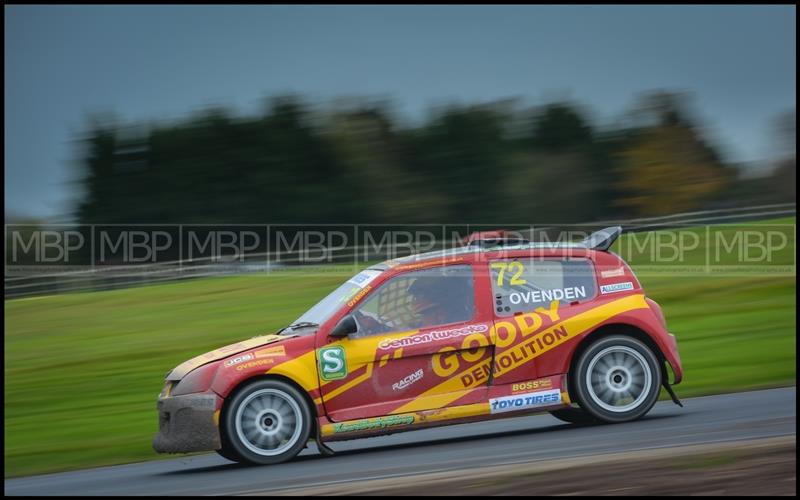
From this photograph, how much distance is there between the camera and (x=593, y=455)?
7.50m

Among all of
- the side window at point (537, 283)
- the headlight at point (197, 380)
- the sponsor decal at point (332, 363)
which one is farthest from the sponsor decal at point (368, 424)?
the side window at point (537, 283)

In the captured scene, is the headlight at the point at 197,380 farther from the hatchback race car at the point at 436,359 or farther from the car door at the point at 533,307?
the car door at the point at 533,307

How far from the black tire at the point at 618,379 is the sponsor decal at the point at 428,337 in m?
0.99

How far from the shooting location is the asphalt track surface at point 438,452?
25.0ft

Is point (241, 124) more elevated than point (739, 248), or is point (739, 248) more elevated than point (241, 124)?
point (241, 124)

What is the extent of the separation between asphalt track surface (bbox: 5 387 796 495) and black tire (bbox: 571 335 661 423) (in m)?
0.15

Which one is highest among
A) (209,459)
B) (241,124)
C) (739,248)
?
(241,124)

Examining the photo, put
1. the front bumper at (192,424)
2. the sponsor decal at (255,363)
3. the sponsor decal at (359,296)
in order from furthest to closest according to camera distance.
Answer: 1. the sponsor decal at (359,296)
2. the sponsor decal at (255,363)
3. the front bumper at (192,424)

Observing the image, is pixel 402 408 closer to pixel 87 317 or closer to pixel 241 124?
pixel 87 317

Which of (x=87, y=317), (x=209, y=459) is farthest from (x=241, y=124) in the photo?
(x=209, y=459)

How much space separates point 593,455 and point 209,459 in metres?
3.75

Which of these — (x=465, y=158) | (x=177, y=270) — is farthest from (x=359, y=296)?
(x=465, y=158)

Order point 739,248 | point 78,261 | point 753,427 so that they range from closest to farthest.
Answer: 1. point 753,427
2. point 739,248
3. point 78,261

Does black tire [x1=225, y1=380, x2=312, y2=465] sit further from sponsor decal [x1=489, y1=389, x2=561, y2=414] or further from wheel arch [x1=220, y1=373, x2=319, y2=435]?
sponsor decal [x1=489, y1=389, x2=561, y2=414]
